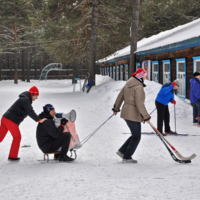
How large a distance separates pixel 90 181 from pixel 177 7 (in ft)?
102

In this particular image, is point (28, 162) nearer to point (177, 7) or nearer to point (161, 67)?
point (161, 67)

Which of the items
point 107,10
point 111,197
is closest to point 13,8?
point 107,10

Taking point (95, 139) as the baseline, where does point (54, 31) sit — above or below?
above

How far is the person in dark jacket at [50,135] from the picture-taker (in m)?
5.53

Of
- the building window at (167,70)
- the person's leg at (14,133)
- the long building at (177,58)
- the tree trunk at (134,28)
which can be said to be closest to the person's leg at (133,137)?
the person's leg at (14,133)

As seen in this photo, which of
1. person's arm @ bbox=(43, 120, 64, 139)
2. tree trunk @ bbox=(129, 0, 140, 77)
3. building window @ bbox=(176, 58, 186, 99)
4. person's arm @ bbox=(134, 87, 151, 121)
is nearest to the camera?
person's arm @ bbox=(134, 87, 151, 121)

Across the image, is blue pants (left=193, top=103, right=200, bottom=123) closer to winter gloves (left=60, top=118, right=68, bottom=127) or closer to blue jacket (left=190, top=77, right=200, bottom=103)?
blue jacket (left=190, top=77, right=200, bottom=103)

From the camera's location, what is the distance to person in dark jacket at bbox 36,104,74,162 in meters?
5.53

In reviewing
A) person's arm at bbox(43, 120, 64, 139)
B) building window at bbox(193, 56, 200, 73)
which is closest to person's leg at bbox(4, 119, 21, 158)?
person's arm at bbox(43, 120, 64, 139)

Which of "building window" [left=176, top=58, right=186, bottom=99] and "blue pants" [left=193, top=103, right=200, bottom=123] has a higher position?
"building window" [left=176, top=58, right=186, bottom=99]

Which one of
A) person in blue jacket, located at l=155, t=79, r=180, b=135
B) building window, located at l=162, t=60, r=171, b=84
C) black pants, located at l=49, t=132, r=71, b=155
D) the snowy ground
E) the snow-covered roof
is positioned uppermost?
the snow-covered roof

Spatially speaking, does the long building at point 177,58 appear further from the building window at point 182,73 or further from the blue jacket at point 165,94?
the blue jacket at point 165,94

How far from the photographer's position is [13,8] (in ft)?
115

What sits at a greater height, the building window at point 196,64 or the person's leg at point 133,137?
the building window at point 196,64
